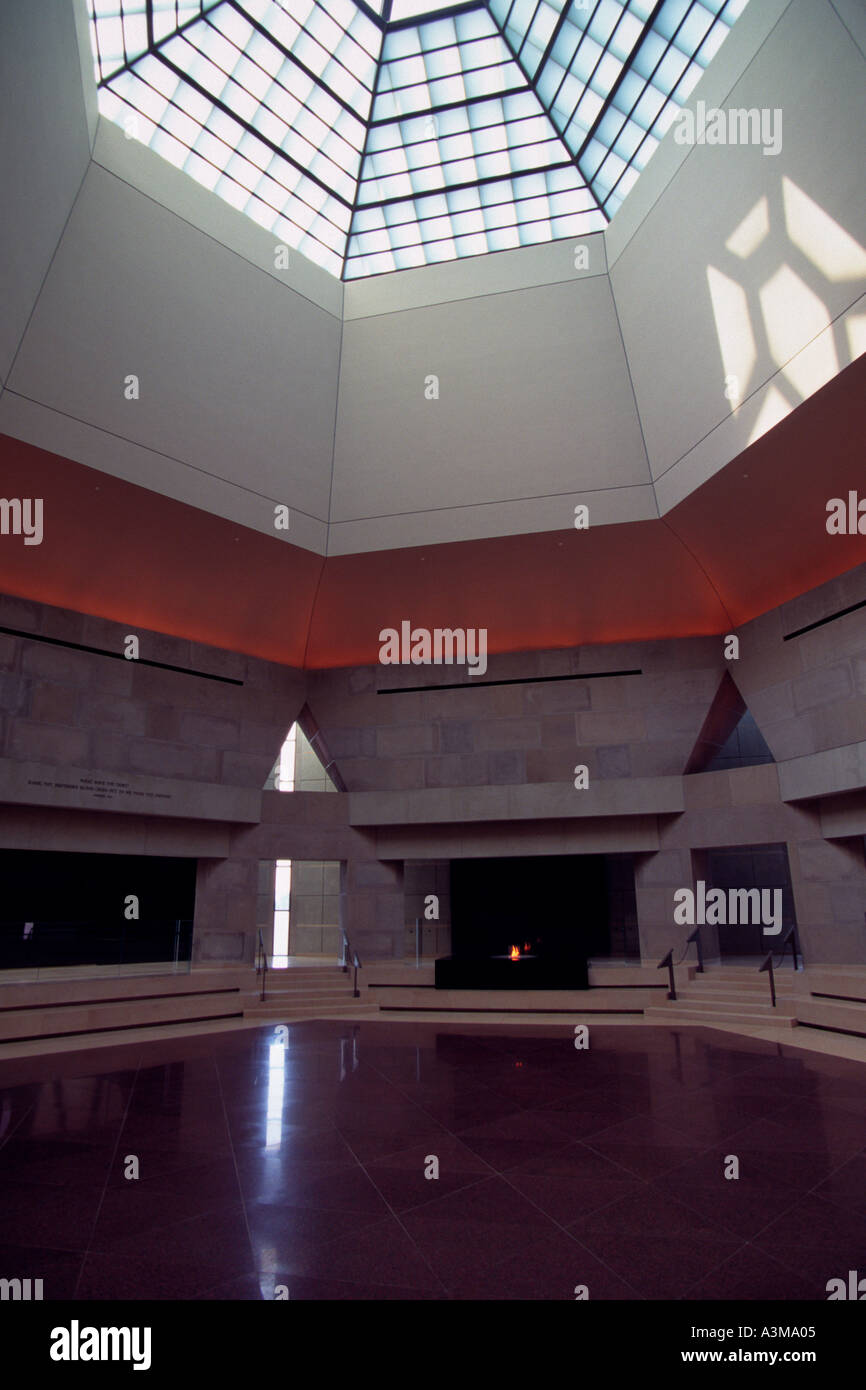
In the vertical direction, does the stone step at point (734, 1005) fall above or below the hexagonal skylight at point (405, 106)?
below

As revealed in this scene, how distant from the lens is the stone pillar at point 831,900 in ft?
49.6

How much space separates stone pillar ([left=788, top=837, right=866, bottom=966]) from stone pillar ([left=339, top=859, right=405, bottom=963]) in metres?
9.07

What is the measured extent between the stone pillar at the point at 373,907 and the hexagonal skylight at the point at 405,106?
14.0 m

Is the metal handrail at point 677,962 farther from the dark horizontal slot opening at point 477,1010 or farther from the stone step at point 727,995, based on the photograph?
the dark horizontal slot opening at point 477,1010

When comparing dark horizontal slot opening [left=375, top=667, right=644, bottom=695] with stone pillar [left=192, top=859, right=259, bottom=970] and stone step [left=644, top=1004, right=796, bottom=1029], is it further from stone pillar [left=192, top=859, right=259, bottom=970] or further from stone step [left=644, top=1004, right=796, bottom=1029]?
stone step [left=644, top=1004, right=796, bottom=1029]

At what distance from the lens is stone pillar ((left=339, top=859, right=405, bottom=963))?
19156 mm

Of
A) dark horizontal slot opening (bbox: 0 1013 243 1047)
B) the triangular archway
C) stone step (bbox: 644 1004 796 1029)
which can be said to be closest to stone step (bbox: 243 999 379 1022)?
dark horizontal slot opening (bbox: 0 1013 243 1047)

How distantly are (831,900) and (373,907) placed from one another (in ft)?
33.6

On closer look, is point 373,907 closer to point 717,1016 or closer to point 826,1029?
point 717,1016

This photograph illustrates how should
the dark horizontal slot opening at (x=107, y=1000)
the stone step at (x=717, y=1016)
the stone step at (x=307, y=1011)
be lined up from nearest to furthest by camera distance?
1. the stone step at (x=717, y=1016)
2. the dark horizontal slot opening at (x=107, y=1000)
3. the stone step at (x=307, y=1011)

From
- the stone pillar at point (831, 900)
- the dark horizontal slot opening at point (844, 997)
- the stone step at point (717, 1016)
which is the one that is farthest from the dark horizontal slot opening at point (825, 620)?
the stone step at point (717, 1016)

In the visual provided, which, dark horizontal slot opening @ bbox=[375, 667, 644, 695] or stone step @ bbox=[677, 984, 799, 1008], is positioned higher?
dark horizontal slot opening @ bbox=[375, 667, 644, 695]

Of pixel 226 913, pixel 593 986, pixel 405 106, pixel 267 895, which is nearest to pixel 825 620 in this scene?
pixel 593 986

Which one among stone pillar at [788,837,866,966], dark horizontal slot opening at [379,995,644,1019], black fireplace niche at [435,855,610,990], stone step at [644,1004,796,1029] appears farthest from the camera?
black fireplace niche at [435,855,610,990]
